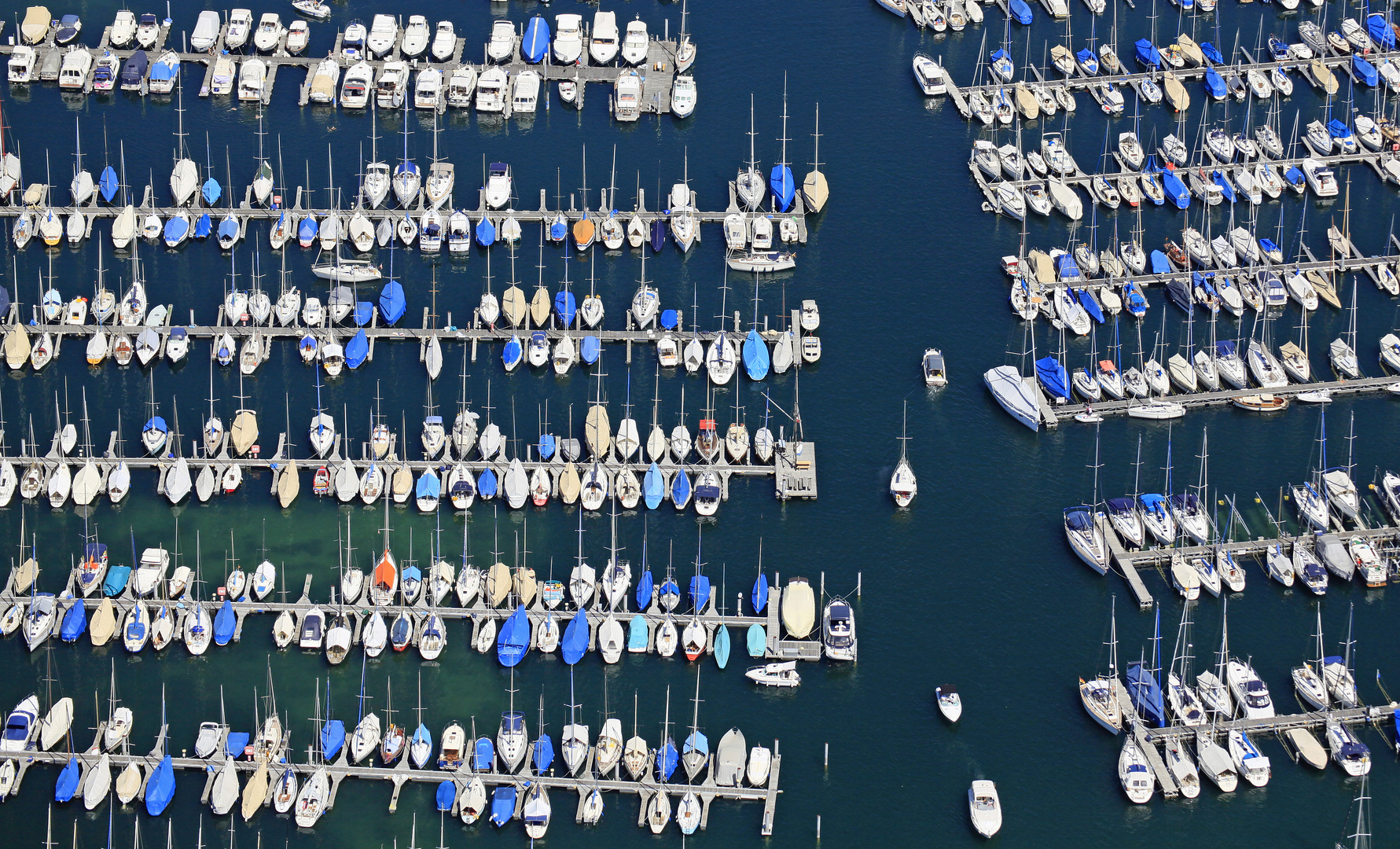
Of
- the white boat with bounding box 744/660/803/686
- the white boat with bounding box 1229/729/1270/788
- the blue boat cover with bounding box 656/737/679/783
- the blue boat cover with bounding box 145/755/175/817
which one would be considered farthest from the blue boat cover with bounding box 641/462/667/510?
the white boat with bounding box 1229/729/1270/788

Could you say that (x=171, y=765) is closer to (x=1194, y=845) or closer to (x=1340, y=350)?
(x=1194, y=845)

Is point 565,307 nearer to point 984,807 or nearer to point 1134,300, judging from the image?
point 1134,300

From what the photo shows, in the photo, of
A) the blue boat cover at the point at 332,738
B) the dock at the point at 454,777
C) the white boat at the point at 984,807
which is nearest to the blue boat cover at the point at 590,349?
the dock at the point at 454,777

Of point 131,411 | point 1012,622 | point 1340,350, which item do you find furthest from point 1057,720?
point 131,411

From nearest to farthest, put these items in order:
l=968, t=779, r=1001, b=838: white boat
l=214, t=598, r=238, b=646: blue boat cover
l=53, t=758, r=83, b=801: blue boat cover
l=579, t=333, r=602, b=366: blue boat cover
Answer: l=968, t=779, r=1001, b=838: white boat → l=53, t=758, r=83, b=801: blue boat cover → l=214, t=598, r=238, b=646: blue boat cover → l=579, t=333, r=602, b=366: blue boat cover

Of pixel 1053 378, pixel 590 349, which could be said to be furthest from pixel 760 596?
pixel 1053 378

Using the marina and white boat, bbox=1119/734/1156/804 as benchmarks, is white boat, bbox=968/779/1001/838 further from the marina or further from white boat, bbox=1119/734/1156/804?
the marina
